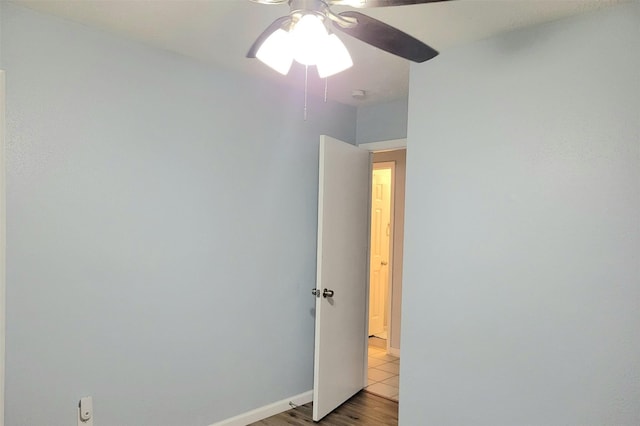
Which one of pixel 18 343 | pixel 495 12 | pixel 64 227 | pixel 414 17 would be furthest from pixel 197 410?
pixel 495 12

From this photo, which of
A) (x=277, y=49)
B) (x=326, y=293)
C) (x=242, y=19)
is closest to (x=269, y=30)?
(x=277, y=49)

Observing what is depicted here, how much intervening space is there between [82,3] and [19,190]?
2.95 feet

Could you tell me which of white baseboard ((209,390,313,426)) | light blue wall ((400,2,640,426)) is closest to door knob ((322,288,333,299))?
light blue wall ((400,2,640,426))

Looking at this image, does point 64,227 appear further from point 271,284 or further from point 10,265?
point 271,284

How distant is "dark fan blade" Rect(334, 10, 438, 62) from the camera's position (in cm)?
150

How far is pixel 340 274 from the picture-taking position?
331 cm

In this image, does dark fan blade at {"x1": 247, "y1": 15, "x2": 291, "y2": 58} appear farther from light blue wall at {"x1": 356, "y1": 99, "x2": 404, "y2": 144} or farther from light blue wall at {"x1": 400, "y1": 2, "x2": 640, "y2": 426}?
light blue wall at {"x1": 356, "y1": 99, "x2": 404, "y2": 144}

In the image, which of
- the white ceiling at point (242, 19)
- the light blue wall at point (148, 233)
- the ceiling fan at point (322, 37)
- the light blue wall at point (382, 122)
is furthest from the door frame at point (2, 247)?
the light blue wall at point (382, 122)

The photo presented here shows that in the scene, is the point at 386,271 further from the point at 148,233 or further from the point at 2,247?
the point at 2,247

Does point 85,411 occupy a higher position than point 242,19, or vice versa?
point 242,19

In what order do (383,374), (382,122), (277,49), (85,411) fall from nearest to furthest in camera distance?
(277,49), (85,411), (382,122), (383,374)

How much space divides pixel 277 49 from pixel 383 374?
131 inches

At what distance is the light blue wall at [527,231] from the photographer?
1.89m

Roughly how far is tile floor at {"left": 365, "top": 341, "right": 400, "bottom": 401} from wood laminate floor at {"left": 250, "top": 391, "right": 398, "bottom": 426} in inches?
5.9
